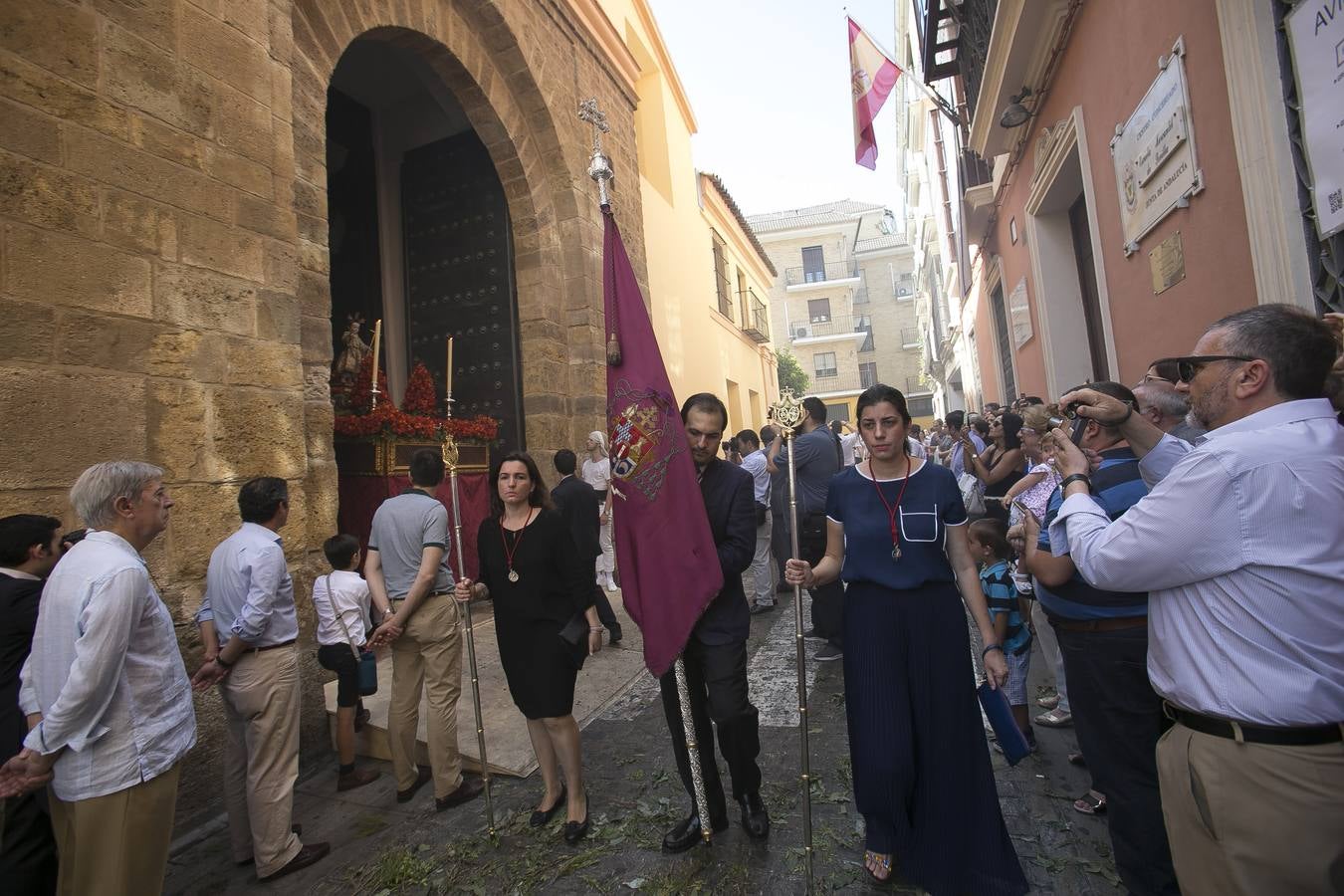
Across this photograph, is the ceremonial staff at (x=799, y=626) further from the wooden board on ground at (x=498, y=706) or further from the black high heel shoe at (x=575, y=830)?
the wooden board on ground at (x=498, y=706)

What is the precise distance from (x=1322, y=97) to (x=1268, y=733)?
251 centimetres

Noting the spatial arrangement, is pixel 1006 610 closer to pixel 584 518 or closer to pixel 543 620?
pixel 543 620

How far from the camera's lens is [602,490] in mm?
7730

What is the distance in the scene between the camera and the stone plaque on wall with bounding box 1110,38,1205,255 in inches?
140

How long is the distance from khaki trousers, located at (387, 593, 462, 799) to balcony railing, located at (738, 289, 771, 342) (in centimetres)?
1606

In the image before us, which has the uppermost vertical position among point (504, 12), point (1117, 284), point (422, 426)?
point (504, 12)

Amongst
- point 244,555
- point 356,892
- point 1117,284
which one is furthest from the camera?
point 1117,284

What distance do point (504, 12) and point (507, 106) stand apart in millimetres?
901

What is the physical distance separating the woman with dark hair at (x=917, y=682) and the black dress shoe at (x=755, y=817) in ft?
1.56

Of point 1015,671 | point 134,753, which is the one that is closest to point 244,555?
point 134,753

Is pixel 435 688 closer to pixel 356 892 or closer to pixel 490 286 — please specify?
Result: pixel 356 892

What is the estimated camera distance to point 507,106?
768cm

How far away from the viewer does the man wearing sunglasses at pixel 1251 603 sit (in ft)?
4.29

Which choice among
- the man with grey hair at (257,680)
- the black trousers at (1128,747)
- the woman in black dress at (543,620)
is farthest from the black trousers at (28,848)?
the black trousers at (1128,747)
